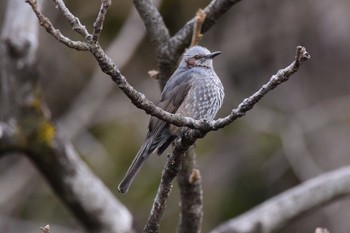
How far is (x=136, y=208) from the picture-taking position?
309 inches

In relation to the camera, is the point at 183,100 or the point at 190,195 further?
the point at 183,100

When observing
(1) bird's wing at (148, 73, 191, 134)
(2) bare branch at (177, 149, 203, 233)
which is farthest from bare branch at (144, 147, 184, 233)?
(1) bird's wing at (148, 73, 191, 134)

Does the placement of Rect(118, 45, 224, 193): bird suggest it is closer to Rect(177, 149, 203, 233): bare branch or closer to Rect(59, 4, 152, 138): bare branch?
Rect(177, 149, 203, 233): bare branch

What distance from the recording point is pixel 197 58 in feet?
16.5

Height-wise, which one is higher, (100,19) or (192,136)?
(100,19)

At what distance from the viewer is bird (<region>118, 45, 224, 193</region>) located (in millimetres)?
4434

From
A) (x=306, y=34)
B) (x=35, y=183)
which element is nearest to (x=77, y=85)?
(x=35, y=183)

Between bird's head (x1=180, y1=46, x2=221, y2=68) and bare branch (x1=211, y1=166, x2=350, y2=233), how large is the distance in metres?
1.05

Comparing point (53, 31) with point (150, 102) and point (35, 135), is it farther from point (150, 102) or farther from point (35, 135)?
A: point (35, 135)

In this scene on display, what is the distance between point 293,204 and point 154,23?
5.23ft

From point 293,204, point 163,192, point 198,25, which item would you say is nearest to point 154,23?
point 198,25

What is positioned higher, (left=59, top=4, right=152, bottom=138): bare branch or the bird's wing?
(left=59, top=4, right=152, bottom=138): bare branch

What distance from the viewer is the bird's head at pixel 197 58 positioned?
16.1 ft

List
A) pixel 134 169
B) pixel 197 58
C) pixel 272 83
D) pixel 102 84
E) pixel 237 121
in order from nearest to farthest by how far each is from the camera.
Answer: pixel 272 83, pixel 134 169, pixel 197 58, pixel 102 84, pixel 237 121
